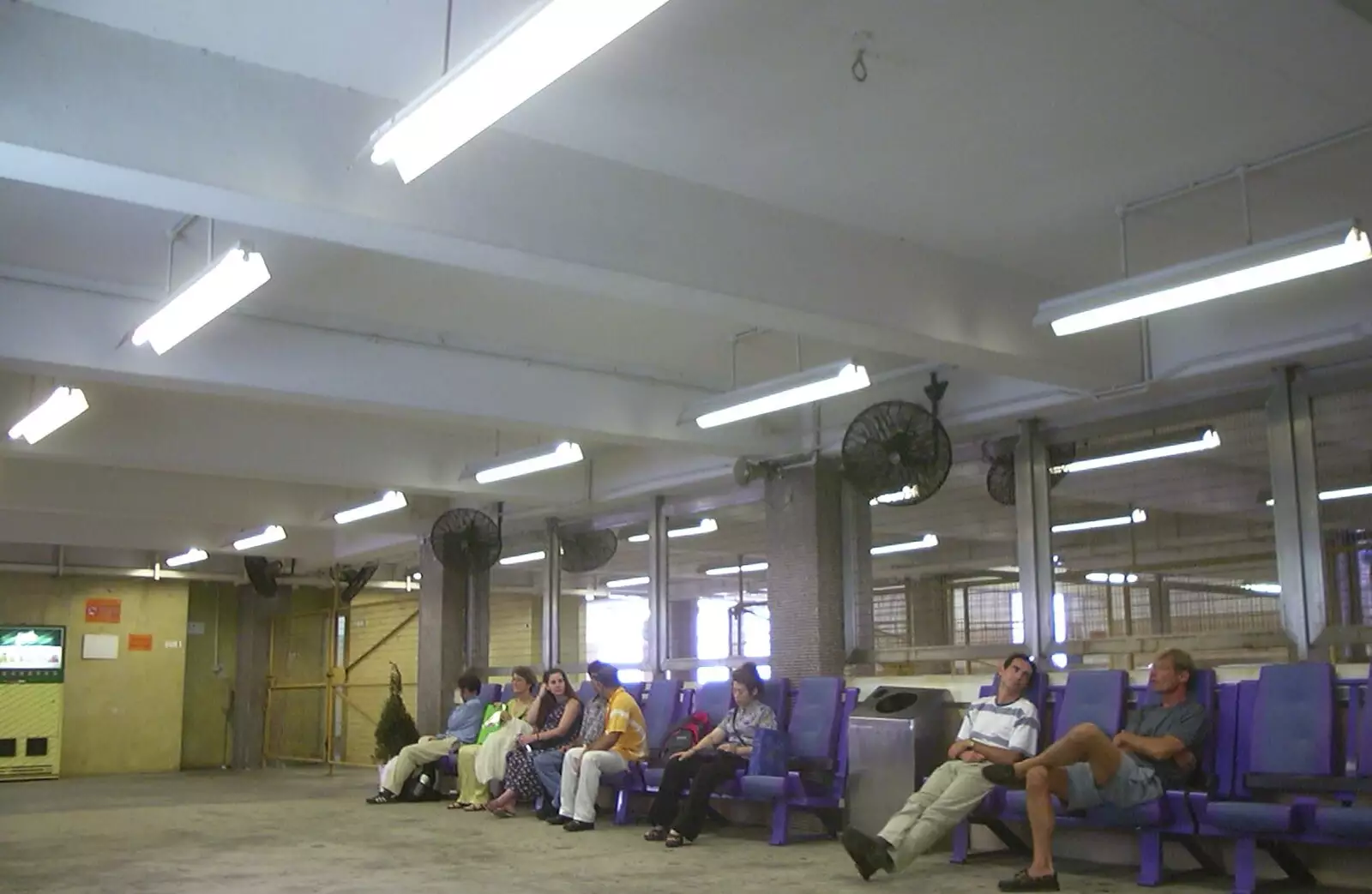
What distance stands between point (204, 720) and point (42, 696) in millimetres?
2400

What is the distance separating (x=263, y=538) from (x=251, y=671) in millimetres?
4539

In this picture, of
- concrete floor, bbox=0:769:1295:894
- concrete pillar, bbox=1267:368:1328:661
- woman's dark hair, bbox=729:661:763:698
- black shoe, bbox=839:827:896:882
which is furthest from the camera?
woman's dark hair, bbox=729:661:763:698

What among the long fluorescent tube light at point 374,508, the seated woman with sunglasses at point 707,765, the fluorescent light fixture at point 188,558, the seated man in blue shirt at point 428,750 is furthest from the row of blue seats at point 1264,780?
the fluorescent light fixture at point 188,558

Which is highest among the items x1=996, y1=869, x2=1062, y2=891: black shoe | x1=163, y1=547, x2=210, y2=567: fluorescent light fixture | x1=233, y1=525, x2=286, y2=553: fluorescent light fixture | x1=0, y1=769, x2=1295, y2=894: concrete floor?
x1=233, y1=525, x2=286, y2=553: fluorescent light fixture

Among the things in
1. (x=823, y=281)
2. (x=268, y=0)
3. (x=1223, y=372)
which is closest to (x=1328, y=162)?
(x=1223, y=372)

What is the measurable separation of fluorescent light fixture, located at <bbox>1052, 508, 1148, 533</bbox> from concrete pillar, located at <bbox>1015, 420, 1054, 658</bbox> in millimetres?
118

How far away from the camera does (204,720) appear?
56.4 ft

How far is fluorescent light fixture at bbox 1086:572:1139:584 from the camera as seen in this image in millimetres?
7426

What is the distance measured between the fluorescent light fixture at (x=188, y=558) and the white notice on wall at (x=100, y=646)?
3.68 feet

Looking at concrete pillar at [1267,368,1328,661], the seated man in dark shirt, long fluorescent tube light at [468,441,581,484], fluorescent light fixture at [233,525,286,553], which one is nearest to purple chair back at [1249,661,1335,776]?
the seated man in dark shirt

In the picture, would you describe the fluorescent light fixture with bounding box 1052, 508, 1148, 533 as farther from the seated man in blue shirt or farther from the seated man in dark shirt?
the seated man in blue shirt

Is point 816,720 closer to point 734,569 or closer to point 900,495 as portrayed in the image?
point 900,495

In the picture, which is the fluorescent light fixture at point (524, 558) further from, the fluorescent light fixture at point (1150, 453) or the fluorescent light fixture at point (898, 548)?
the fluorescent light fixture at point (1150, 453)

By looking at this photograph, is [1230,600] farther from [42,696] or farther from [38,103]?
[42,696]
